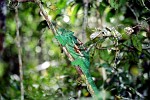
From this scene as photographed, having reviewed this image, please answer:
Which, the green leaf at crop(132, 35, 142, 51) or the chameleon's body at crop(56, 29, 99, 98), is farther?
the green leaf at crop(132, 35, 142, 51)

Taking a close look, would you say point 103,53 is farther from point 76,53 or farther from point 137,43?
point 76,53

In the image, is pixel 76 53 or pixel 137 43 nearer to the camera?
pixel 76 53

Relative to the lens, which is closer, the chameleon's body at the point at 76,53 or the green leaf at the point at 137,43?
the chameleon's body at the point at 76,53

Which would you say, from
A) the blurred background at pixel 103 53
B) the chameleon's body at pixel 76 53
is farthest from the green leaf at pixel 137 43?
the chameleon's body at pixel 76 53

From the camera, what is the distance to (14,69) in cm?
296

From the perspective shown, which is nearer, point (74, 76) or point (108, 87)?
point (108, 87)

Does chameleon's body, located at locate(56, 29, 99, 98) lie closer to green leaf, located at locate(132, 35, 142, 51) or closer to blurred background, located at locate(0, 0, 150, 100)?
blurred background, located at locate(0, 0, 150, 100)

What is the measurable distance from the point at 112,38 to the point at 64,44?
194mm

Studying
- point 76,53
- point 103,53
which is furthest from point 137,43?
point 76,53

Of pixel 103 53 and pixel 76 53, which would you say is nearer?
pixel 76 53

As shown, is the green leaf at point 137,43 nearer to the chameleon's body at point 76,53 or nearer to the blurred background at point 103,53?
the blurred background at point 103,53

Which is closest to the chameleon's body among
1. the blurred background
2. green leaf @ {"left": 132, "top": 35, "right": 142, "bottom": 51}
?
the blurred background

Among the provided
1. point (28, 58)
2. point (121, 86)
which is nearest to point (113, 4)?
point (121, 86)

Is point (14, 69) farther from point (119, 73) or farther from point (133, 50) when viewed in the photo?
point (133, 50)
